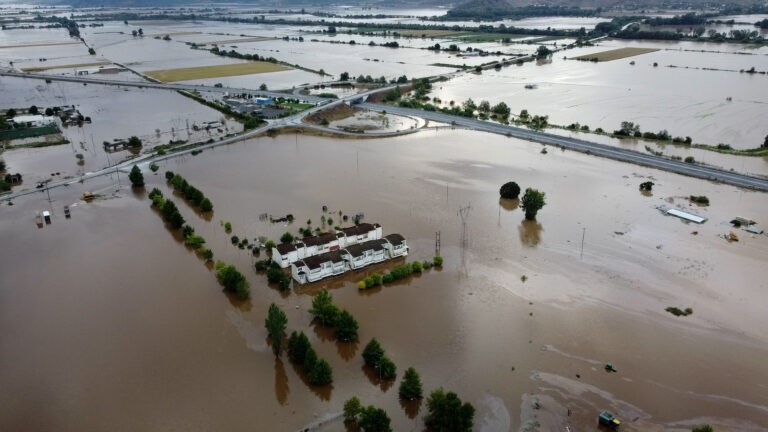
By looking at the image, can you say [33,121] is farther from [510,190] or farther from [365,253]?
[510,190]

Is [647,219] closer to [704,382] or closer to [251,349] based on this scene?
[704,382]

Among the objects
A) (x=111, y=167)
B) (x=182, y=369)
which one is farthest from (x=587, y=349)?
(x=111, y=167)

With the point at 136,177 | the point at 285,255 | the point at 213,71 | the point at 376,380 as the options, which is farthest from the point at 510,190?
the point at 213,71

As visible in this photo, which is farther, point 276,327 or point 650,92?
point 650,92

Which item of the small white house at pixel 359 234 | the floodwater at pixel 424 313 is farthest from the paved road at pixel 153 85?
the small white house at pixel 359 234

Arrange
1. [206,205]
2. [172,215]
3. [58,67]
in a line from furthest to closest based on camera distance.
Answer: [58,67], [206,205], [172,215]

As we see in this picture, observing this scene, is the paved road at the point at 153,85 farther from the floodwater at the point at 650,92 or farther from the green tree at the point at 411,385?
the green tree at the point at 411,385
